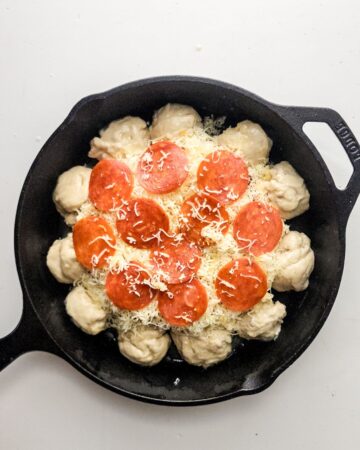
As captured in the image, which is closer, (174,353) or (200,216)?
(200,216)

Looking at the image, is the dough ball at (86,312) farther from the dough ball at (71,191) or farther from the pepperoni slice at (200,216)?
the pepperoni slice at (200,216)

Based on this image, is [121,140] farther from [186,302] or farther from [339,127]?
[339,127]

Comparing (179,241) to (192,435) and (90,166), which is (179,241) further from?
(192,435)

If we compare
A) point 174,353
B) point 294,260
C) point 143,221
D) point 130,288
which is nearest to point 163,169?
point 143,221

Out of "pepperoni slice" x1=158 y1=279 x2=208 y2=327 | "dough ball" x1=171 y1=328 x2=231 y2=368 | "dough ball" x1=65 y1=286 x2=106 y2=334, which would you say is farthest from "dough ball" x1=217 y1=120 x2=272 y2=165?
"dough ball" x1=65 y1=286 x2=106 y2=334

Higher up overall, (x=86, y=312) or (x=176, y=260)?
(x=176, y=260)

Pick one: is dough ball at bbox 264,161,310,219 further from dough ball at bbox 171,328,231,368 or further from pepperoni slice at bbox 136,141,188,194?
dough ball at bbox 171,328,231,368

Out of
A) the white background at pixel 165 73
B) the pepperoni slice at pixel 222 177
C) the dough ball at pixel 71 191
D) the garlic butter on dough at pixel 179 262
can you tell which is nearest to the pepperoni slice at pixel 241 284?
the garlic butter on dough at pixel 179 262
